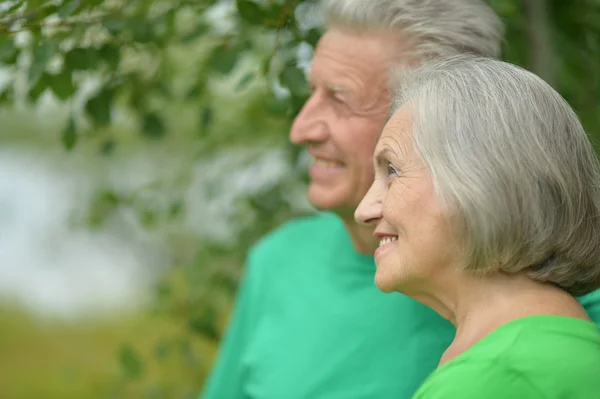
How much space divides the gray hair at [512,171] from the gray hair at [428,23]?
432 mm

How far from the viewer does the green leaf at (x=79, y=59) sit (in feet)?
6.98

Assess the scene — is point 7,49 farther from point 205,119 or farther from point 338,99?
point 205,119

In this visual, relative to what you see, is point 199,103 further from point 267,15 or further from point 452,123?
point 452,123

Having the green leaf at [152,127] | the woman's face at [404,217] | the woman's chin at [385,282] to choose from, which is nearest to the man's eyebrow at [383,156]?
the woman's face at [404,217]

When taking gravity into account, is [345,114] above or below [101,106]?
above

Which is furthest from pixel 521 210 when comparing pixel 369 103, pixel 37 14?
pixel 37 14

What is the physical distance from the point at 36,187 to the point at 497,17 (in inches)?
223

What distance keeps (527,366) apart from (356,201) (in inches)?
30.5

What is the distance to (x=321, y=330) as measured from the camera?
2.19 meters

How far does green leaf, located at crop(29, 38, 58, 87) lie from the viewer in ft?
6.40

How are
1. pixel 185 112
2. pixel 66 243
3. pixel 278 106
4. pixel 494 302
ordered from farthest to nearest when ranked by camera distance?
pixel 66 243, pixel 185 112, pixel 278 106, pixel 494 302

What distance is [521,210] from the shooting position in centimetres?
144

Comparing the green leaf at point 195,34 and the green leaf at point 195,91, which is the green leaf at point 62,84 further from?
the green leaf at point 195,91

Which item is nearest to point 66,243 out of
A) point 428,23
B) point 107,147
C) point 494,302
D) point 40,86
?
point 107,147
